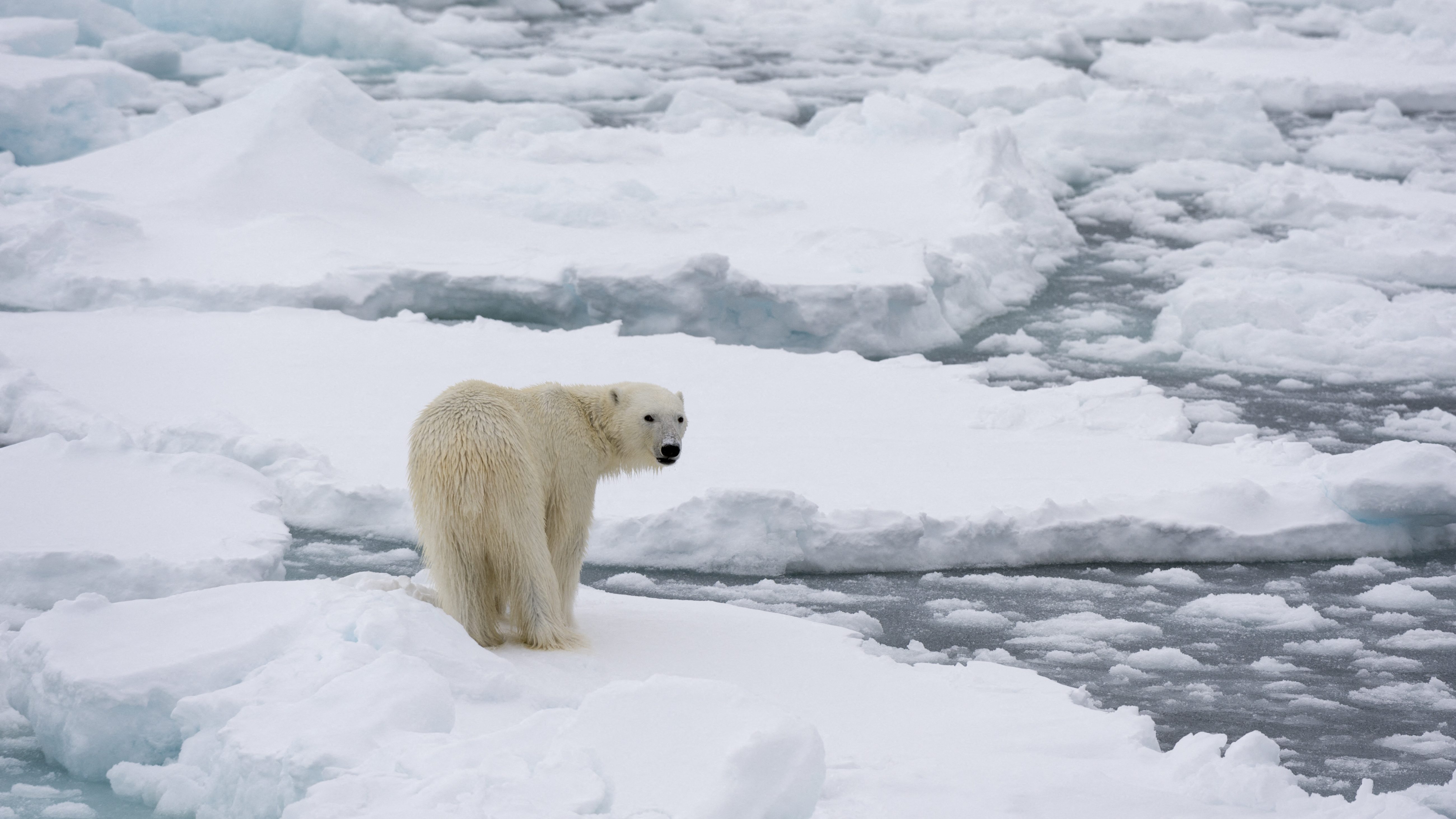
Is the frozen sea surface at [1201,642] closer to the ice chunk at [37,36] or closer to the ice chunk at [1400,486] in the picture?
the ice chunk at [1400,486]

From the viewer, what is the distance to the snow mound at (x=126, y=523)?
3.77 metres

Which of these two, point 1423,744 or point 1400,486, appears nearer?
point 1423,744

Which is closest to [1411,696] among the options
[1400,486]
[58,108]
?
[1400,486]

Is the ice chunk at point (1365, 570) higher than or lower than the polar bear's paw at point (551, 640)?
higher

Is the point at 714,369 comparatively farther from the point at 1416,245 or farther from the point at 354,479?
the point at 1416,245

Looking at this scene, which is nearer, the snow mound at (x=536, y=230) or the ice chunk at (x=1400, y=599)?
the ice chunk at (x=1400, y=599)

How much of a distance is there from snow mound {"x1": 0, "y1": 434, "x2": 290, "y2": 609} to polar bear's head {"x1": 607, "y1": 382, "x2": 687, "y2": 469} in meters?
1.20

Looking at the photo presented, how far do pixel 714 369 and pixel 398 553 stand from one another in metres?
2.28

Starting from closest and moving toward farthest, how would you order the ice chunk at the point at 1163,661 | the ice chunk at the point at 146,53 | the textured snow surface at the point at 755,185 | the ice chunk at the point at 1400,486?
the ice chunk at the point at 1163,661, the ice chunk at the point at 1400,486, the textured snow surface at the point at 755,185, the ice chunk at the point at 146,53

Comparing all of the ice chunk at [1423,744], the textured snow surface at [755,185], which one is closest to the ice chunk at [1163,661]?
the ice chunk at [1423,744]

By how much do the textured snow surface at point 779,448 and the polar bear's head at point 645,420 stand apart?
963 mm

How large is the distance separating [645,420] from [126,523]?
67.0 inches

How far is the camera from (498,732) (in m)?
2.63

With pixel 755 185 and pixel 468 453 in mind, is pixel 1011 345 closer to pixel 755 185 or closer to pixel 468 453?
pixel 755 185
